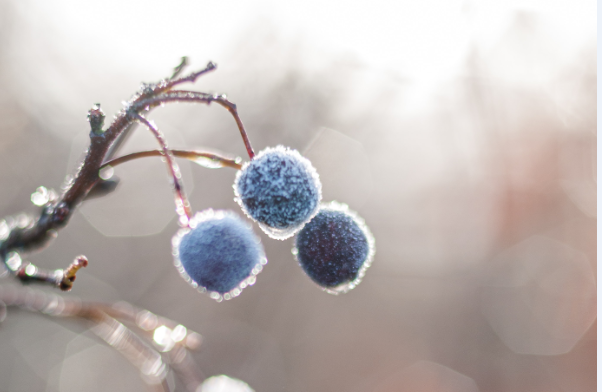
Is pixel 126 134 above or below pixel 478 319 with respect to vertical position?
above

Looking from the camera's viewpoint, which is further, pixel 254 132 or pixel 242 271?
pixel 254 132

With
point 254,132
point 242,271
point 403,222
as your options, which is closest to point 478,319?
point 403,222

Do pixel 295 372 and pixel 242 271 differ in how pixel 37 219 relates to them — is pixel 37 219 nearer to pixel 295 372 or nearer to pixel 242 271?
pixel 242 271

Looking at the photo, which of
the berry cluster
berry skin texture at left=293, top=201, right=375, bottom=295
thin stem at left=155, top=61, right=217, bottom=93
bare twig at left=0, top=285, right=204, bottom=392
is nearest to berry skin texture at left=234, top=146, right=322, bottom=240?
the berry cluster

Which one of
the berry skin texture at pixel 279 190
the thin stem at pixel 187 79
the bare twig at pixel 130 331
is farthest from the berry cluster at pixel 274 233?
the thin stem at pixel 187 79

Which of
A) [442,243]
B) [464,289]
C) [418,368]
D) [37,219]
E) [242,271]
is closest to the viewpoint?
[37,219]

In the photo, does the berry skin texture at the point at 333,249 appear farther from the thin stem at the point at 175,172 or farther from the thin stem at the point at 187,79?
the thin stem at the point at 187,79

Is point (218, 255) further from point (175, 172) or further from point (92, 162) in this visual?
point (92, 162)
